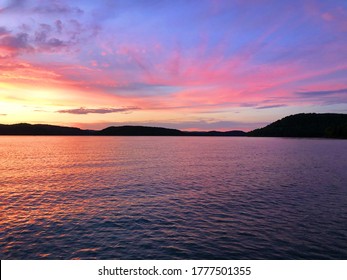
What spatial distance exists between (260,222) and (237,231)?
14.2ft

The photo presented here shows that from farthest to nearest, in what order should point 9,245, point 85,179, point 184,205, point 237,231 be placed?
point 85,179, point 184,205, point 237,231, point 9,245

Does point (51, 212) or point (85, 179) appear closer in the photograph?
point (51, 212)

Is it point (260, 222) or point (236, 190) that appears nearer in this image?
point (260, 222)

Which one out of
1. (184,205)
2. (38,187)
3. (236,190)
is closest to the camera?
(184,205)

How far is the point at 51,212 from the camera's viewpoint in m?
35.3

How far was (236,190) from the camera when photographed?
48.8m
